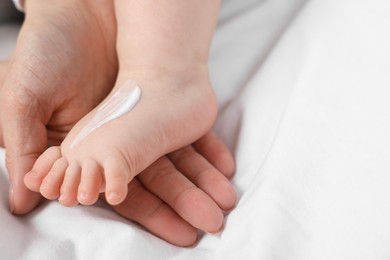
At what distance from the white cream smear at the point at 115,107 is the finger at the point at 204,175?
0.35 feet

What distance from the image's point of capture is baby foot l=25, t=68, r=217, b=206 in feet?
2.03

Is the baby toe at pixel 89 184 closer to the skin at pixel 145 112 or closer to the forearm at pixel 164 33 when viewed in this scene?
the skin at pixel 145 112

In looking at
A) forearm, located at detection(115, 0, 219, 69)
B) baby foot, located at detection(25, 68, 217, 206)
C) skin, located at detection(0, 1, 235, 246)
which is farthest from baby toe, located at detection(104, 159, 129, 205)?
forearm, located at detection(115, 0, 219, 69)

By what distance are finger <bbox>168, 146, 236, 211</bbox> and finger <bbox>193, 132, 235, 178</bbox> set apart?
0.01 metres

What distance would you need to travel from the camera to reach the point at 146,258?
0.65m

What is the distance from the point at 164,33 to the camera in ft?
2.64

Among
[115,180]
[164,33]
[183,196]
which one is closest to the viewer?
[115,180]

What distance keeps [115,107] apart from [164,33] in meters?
0.14

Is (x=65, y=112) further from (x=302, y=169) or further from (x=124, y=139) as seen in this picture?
(x=302, y=169)

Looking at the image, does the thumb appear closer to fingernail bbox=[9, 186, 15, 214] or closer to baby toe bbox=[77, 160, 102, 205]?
fingernail bbox=[9, 186, 15, 214]

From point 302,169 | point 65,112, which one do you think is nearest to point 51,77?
point 65,112

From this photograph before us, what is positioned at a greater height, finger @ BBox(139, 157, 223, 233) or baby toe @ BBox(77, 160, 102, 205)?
baby toe @ BBox(77, 160, 102, 205)

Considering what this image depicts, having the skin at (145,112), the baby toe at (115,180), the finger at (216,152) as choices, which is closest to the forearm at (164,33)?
the skin at (145,112)

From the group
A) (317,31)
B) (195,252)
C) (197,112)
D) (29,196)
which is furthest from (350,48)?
(29,196)
